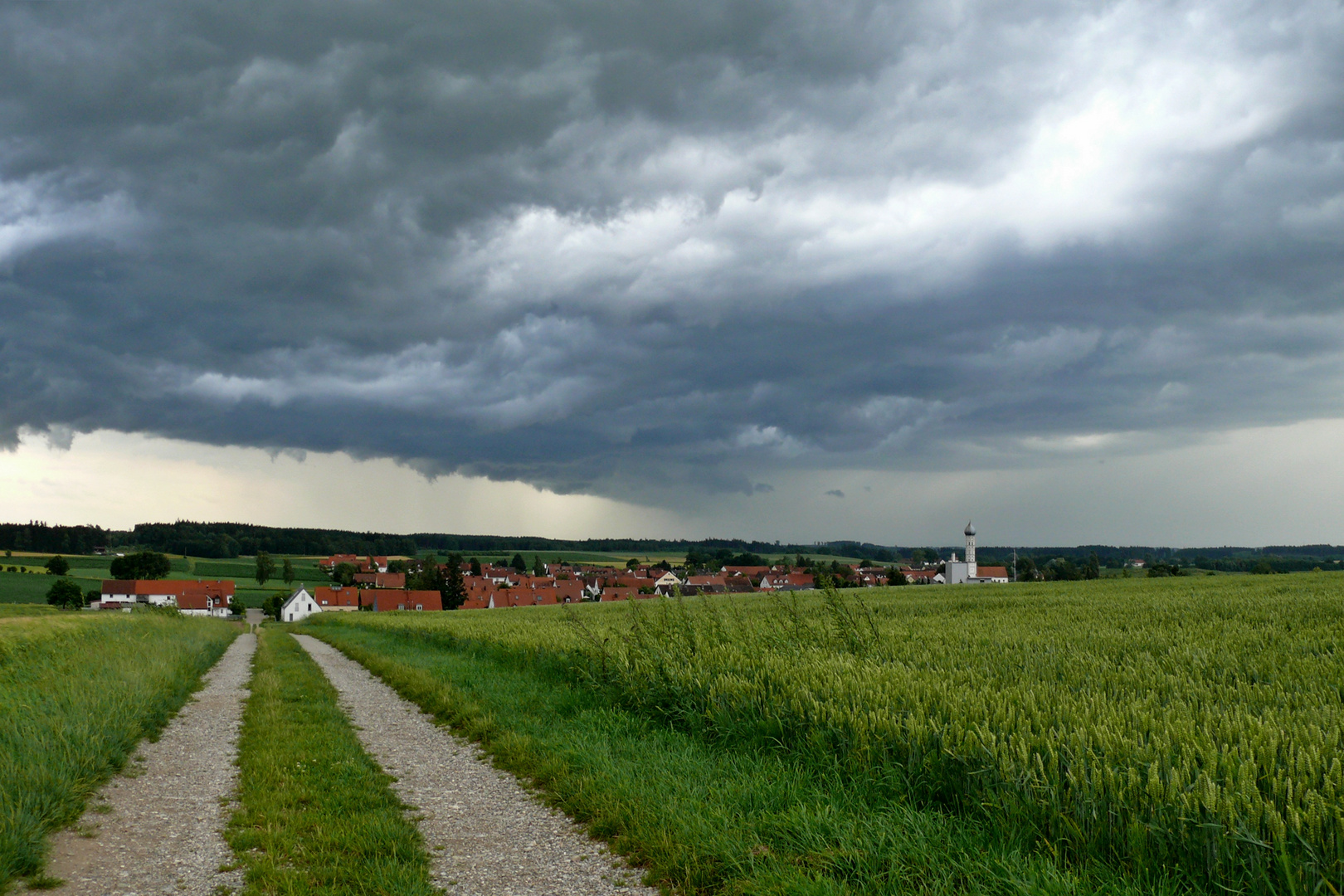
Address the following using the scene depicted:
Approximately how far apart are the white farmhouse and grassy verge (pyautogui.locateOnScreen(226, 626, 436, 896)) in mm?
102873

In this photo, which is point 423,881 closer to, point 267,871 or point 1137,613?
point 267,871

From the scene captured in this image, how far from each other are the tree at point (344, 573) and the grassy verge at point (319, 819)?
139224 mm

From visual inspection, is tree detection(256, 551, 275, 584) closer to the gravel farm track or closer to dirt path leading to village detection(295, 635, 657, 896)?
the gravel farm track

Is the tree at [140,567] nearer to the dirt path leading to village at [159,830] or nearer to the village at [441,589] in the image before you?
the village at [441,589]

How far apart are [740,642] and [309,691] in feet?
27.2

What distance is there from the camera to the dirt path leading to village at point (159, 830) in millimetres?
5430

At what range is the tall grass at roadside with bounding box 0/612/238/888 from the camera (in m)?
6.17

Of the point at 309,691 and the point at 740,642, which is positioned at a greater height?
the point at 740,642

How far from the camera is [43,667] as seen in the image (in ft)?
48.2

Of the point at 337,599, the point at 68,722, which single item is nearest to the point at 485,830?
the point at 68,722

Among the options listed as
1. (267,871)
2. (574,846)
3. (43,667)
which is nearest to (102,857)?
(267,871)

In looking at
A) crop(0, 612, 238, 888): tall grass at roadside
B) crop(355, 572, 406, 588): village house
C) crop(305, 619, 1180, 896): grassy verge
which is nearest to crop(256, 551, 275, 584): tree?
crop(355, 572, 406, 588): village house

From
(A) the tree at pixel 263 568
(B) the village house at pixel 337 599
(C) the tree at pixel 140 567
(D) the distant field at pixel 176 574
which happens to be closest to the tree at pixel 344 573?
(D) the distant field at pixel 176 574

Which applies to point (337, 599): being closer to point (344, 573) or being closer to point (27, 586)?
point (344, 573)
